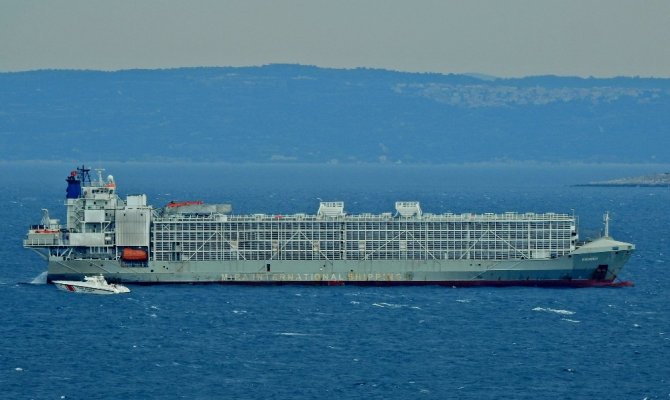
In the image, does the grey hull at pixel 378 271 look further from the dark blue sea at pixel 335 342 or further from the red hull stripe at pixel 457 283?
the dark blue sea at pixel 335 342

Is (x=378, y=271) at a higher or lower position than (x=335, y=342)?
higher

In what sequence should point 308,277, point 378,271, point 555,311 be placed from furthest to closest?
point 308,277 → point 378,271 → point 555,311

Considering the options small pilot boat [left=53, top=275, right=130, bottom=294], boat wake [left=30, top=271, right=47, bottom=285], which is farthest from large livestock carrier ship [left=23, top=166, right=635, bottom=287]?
small pilot boat [left=53, top=275, right=130, bottom=294]

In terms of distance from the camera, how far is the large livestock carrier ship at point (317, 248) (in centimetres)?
11756

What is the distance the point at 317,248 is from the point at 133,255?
48.3 feet

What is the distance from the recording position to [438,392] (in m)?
78.9

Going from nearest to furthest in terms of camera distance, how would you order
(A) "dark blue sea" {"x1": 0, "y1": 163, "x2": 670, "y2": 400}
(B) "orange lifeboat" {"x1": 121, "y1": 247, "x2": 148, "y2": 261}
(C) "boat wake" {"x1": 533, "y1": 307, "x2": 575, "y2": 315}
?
1. (A) "dark blue sea" {"x1": 0, "y1": 163, "x2": 670, "y2": 400}
2. (C) "boat wake" {"x1": 533, "y1": 307, "x2": 575, "y2": 315}
3. (B) "orange lifeboat" {"x1": 121, "y1": 247, "x2": 148, "y2": 261}

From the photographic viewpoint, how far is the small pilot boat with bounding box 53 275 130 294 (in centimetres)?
11325

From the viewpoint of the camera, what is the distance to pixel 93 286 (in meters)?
113

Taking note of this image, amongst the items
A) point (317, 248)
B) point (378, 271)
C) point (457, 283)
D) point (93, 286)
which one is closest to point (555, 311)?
point (457, 283)

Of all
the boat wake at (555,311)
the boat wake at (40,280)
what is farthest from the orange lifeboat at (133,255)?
the boat wake at (555,311)

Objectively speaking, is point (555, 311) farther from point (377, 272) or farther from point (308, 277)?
point (308, 277)

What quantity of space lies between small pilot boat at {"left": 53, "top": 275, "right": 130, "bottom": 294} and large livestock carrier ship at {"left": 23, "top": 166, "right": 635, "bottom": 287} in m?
2.34

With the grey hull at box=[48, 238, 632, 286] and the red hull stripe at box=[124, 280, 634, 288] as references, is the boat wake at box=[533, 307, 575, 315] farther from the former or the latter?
the grey hull at box=[48, 238, 632, 286]
